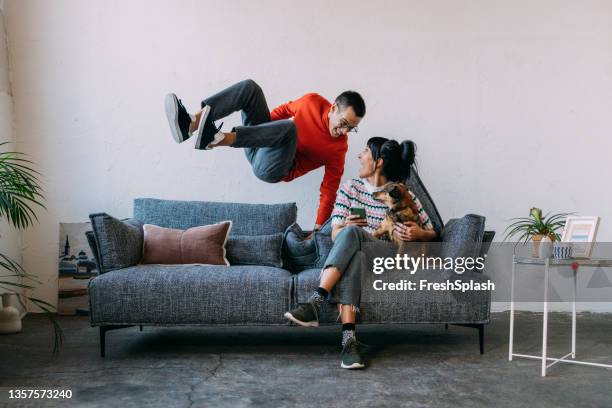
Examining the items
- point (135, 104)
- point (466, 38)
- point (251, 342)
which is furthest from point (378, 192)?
point (135, 104)

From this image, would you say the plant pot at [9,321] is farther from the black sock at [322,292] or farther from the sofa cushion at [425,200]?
the sofa cushion at [425,200]

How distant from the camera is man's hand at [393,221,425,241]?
10.3ft

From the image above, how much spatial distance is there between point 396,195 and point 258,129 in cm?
86

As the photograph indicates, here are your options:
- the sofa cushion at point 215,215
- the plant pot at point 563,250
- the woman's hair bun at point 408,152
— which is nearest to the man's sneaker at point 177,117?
the sofa cushion at point 215,215

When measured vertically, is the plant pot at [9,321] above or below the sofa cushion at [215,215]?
below

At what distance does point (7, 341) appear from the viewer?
11.2 feet

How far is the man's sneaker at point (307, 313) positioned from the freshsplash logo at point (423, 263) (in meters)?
0.37

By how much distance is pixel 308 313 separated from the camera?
2.88 meters

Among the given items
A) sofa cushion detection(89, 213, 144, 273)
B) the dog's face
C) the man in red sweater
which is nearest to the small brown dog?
the dog's face

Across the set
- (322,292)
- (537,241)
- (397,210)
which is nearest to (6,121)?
(322,292)

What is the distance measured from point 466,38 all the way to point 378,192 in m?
1.87

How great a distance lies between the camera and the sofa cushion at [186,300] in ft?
9.72

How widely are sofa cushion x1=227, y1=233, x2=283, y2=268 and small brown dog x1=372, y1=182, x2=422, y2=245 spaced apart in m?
0.62

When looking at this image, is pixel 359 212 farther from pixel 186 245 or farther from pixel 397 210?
pixel 186 245
